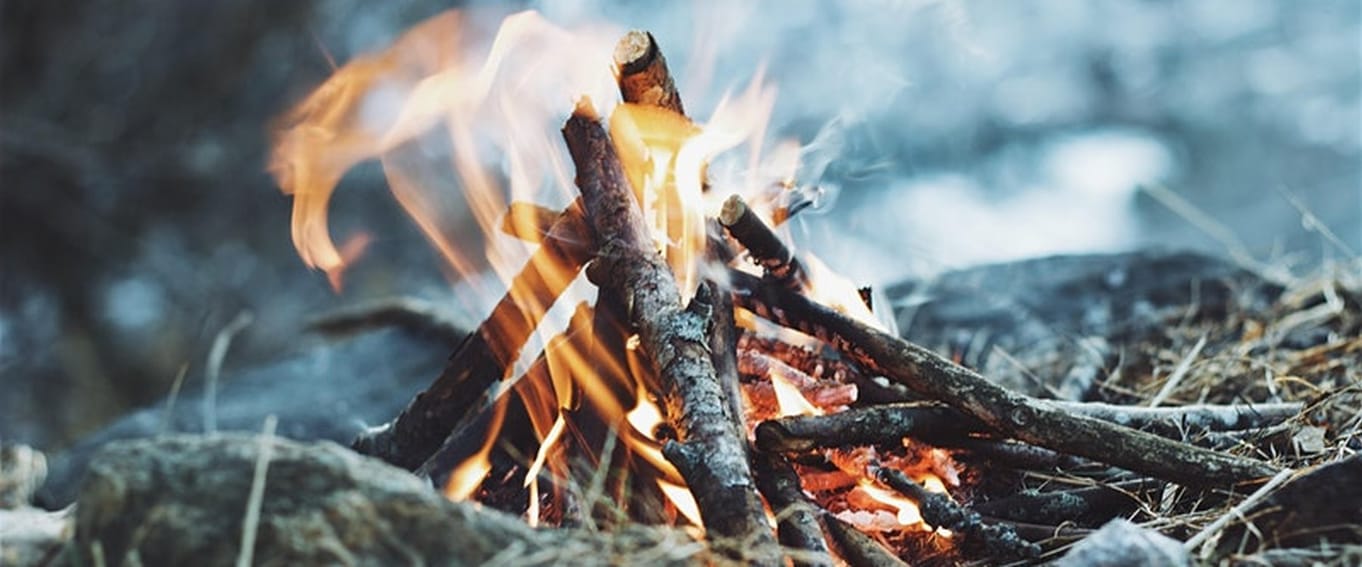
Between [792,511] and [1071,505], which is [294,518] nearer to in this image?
[792,511]

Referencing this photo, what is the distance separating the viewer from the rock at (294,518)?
1.77 metres

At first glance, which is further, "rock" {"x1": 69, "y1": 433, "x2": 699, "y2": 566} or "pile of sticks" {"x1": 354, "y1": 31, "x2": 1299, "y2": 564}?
"pile of sticks" {"x1": 354, "y1": 31, "x2": 1299, "y2": 564}

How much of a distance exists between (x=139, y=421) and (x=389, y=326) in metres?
1.22

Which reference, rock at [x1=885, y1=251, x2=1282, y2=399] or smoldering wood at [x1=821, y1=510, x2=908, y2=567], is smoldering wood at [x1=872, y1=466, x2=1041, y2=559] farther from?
rock at [x1=885, y1=251, x2=1282, y2=399]

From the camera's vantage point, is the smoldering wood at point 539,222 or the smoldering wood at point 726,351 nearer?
the smoldering wood at point 726,351

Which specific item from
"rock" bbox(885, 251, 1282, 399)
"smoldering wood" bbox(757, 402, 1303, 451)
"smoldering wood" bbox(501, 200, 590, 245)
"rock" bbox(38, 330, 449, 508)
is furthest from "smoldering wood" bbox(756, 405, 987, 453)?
"rock" bbox(38, 330, 449, 508)

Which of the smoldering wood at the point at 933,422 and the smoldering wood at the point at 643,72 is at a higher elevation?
the smoldering wood at the point at 643,72

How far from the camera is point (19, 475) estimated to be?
3480 mm

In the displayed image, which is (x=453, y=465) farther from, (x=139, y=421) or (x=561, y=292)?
(x=139, y=421)

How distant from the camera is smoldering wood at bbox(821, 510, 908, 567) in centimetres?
227

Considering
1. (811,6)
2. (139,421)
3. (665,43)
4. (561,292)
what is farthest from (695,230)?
(811,6)

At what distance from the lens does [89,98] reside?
8969 mm

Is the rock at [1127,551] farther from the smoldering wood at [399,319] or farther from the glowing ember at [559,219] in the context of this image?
the smoldering wood at [399,319]

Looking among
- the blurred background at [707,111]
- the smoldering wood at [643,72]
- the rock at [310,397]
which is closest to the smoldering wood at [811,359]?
the smoldering wood at [643,72]
